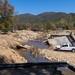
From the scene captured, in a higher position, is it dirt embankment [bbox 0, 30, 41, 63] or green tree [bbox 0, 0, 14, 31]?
green tree [bbox 0, 0, 14, 31]

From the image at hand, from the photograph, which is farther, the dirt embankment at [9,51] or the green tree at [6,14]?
the green tree at [6,14]

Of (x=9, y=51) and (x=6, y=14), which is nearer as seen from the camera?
(x=9, y=51)

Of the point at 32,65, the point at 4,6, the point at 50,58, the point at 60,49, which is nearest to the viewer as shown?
the point at 32,65

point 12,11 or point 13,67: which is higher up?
point 12,11

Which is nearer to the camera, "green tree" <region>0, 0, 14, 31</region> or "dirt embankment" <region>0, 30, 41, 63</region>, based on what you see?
"dirt embankment" <region>0, 30, 41, 63</region>

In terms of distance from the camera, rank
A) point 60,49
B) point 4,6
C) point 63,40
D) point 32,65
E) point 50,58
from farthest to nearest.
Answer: point 4,6
point 63,40
point 60,49
point 50,58
point 32,65

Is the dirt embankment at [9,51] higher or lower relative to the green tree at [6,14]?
lower

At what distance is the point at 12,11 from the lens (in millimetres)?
72125

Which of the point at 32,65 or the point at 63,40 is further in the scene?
the point at 63,40

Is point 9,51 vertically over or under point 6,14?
under

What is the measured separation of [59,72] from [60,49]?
3534cm

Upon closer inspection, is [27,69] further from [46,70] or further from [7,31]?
[7,31]

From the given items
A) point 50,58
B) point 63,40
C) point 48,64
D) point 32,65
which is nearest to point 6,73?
point 32,65


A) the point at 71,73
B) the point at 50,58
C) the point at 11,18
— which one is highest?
the point at 11,18
